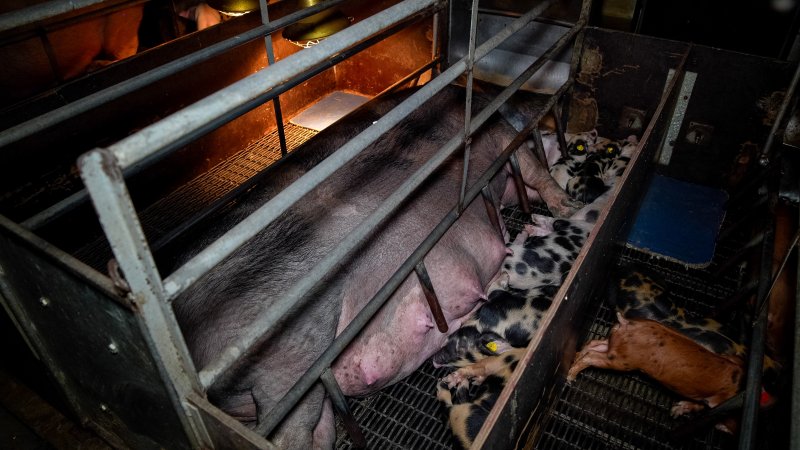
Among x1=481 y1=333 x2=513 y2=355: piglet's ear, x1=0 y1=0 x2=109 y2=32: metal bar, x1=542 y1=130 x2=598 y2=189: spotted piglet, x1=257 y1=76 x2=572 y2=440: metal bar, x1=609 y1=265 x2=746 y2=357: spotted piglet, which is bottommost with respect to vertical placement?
x1=481 y1=333 x2=513 y2=355: piglet's ear

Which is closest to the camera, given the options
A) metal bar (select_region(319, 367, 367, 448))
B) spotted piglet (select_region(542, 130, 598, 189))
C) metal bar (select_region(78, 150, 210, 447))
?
metal bar (select_region(78, 150, 210, 447))

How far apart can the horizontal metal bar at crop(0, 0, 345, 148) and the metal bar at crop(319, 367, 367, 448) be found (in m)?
1.33

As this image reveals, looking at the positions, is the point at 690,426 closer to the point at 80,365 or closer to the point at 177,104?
the point at 80,365

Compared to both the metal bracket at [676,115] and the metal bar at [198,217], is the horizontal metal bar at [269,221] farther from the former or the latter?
the metal bracket at [676,115]

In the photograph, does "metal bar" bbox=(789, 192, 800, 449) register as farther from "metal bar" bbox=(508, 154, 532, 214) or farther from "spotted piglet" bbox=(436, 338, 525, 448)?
"metal bar" bbox=(508, 154, 532, 214)

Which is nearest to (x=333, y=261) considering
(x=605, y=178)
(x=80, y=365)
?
(x=80, y=365)

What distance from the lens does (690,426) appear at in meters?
2.48

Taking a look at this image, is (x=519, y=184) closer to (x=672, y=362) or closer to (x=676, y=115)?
(x=676, y=115)

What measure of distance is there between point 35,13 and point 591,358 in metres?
2.85

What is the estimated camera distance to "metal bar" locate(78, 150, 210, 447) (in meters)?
1.00

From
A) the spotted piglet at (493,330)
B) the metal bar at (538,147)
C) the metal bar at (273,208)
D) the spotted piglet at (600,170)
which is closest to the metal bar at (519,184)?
the metal bar at (538,147)

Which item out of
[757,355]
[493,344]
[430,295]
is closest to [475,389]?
[493,344]

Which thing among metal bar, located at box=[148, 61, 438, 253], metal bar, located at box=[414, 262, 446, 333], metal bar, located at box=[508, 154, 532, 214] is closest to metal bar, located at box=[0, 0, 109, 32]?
metal bar, located at box=[148, 61, 438, 253]

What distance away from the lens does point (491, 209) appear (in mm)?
3252
